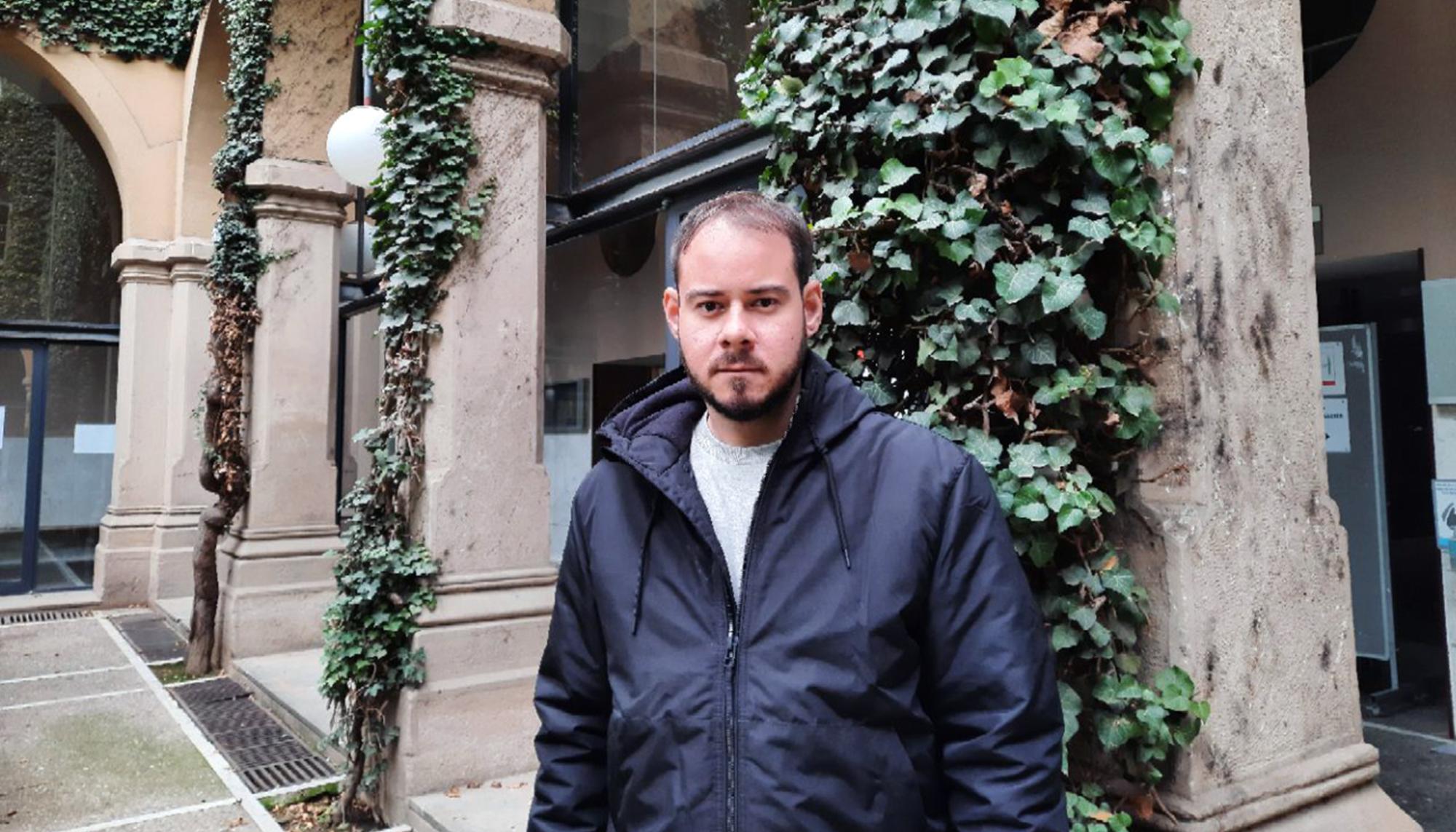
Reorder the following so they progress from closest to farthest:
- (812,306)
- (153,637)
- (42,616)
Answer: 1. (812,306)
2. (153,637)
3. (42,616)

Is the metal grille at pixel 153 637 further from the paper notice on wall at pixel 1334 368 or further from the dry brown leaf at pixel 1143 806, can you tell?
the paper notice on wall at pixel 1334 368

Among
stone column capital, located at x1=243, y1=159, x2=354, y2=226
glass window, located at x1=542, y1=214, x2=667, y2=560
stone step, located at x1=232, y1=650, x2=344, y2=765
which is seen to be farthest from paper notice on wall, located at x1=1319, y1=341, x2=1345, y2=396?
stone column capital, located at x1=243, y1=159, x2=354, y2=226

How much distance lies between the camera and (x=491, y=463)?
4.73 m

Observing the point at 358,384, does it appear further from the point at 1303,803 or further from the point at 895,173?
the point at 1303,803

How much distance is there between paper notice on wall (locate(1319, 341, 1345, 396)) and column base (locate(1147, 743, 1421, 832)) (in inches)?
167

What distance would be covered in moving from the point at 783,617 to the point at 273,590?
301 inches

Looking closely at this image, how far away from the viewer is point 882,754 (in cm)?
136

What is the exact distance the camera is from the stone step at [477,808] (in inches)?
158

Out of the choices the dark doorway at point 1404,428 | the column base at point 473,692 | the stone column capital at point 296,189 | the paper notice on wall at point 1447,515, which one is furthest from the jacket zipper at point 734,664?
the stone column capital at point 296,189

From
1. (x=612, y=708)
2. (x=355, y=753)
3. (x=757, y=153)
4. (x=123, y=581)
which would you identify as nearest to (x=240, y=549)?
(x=355, y=753)

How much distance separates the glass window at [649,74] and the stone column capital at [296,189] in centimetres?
238

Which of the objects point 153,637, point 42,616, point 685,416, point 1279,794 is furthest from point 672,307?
point 42,616

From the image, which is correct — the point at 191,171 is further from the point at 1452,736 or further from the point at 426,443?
the point at 1452,736

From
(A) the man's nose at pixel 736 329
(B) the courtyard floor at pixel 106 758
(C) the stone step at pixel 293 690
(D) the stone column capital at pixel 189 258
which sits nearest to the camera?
(A) the man's nose at pixel 736 329
